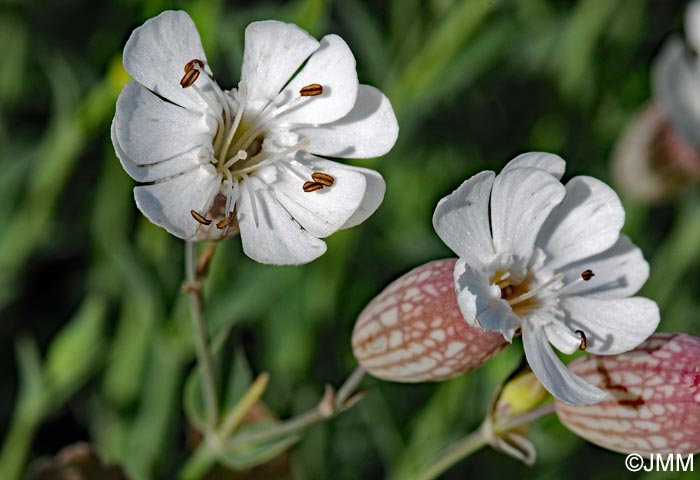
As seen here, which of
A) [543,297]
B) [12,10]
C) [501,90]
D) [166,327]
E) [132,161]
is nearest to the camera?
[132,161]

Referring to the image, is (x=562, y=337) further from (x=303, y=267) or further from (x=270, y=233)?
(x=303, y=267)

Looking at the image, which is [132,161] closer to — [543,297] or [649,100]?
[543,297]

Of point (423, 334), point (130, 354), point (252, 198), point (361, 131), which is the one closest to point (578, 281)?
point (423, 334)

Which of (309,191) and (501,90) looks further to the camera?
(501,90)

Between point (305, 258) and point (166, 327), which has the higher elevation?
point (305, 258)

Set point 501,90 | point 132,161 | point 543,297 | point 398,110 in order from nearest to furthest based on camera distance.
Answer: point 132,161 → point 543,297 → point 398,110 → point 501,90

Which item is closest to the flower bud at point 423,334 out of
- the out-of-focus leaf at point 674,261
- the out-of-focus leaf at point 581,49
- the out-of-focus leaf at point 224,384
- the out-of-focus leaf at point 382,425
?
the out-of-focus leaf at point 224,384

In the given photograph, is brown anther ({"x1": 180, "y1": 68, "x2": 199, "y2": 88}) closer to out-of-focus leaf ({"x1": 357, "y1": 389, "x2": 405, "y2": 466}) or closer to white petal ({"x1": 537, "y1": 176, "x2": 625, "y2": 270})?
white petal ({"x1": 537, "y1": 176, "x2": 625, "y2": 270})

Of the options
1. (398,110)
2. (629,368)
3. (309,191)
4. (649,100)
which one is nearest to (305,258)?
(309,191)
